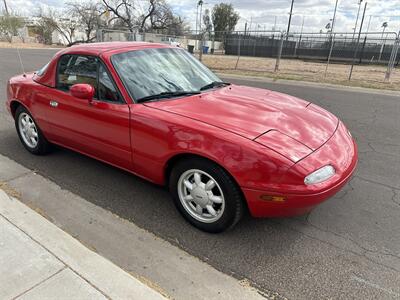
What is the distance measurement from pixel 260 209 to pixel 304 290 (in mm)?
620

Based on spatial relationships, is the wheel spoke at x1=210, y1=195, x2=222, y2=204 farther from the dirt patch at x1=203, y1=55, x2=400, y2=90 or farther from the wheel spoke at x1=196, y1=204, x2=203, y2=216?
the dirt patch at x1=203, y1=55, x2=400, y2=90

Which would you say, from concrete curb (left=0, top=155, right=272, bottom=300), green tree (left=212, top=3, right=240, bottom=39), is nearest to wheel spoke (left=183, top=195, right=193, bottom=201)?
concrete curb (left=0, top=155, right=272, bottom=300)

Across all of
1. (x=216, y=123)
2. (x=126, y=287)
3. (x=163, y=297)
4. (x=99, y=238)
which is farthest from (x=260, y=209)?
(x=99, y=238)

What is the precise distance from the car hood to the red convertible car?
1cm

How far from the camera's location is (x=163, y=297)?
1993 mm

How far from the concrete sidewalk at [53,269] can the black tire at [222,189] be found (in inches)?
32.0

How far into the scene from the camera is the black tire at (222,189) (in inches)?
95.3

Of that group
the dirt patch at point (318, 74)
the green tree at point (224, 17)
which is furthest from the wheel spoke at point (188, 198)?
the green tree at point (224, 17)

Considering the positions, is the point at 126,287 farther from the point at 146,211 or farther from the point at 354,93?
the point at 354,93

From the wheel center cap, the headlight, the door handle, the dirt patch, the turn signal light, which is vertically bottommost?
the dirt patch

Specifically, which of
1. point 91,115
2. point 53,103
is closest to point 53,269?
point 91,115

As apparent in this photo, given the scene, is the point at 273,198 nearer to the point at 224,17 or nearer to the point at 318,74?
the point at 318,74

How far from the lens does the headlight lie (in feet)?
7.43

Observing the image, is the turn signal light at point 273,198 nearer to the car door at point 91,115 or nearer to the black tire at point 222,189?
the black tire at point 222,189
